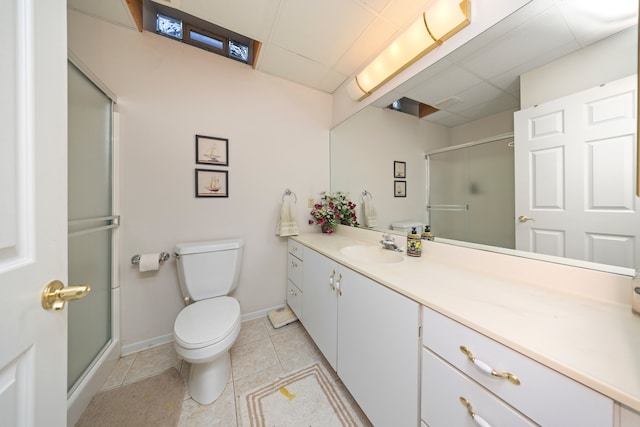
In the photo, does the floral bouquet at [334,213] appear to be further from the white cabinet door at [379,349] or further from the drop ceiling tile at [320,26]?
the drop ceiling tile at [320,26]

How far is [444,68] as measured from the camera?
1.19 m

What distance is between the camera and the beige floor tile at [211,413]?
3.31ft

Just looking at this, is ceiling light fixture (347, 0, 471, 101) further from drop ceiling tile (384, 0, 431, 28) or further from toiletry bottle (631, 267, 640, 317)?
toiletry bottle (631, 267, 640, 317)

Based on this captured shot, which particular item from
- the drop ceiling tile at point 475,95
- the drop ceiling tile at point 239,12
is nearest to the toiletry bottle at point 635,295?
the drop ceiling tile at point 475,95

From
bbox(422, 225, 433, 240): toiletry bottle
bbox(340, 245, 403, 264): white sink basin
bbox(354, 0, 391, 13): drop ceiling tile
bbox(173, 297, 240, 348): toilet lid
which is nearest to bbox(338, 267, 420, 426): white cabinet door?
bbox(340, 245, 403, 264): white sink basin

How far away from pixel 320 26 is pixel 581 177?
163cm

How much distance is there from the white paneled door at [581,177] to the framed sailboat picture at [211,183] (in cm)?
188

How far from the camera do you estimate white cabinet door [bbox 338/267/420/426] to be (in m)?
0.73

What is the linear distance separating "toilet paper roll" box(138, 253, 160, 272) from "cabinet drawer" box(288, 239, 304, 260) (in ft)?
3.21

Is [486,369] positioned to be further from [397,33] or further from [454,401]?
[397,33]

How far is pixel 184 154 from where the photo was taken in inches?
61.1

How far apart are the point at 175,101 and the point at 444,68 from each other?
1867 mm

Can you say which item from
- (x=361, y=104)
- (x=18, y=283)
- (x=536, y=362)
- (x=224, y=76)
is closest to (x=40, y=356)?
(x=18, y=283)

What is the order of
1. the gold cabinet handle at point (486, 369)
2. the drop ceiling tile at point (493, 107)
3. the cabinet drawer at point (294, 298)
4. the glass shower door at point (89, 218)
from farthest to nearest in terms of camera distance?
the cabinet drawer at point (294, 298)
the glass shower door at point (89, 218)
the drop ceiling tile at point (493, 107)
the gold cabinet handle at point (486, 369)
